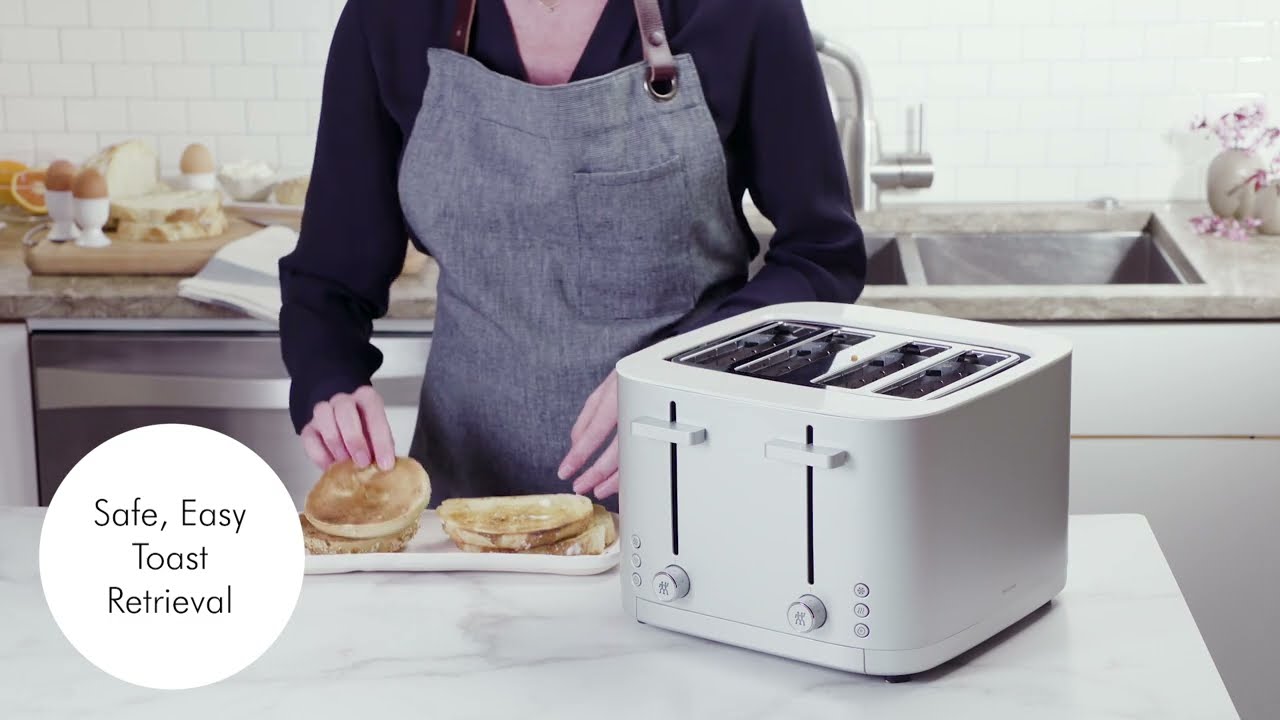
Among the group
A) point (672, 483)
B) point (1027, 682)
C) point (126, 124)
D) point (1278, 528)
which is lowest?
point (1278, 528)

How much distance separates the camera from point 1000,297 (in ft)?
7.39

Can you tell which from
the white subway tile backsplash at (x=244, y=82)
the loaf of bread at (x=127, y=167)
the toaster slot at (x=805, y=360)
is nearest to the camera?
the toaster slot at (x=805, y=360)

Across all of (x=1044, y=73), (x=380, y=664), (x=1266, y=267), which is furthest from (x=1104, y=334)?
(x=380, y=664)

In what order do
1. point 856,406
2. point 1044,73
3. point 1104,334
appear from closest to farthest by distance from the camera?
point 856,406
point 1104,334
point 1044,73

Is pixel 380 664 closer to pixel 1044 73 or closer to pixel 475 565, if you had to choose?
pixel 475 565

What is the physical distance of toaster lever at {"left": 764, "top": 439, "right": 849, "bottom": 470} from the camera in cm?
98

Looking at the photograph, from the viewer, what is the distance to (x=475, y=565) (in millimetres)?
1228

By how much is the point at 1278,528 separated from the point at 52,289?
1946mm

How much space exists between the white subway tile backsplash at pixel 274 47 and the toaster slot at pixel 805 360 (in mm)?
1984

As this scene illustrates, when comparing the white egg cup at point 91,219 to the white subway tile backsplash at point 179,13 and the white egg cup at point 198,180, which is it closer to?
the white egg cup at point 198,180

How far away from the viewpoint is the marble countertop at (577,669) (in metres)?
1.00

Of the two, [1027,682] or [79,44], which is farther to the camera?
[79,44]


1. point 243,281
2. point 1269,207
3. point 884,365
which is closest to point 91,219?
point 243,281

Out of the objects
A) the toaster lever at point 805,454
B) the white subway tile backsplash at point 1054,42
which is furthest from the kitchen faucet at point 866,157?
the toaster lever at point 805,454
